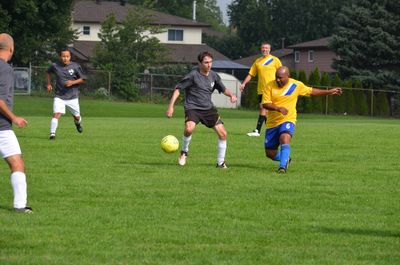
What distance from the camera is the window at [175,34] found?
93.3 m

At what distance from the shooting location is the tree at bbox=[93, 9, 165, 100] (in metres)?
68.4

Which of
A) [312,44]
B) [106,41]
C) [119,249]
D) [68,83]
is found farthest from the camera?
[312,44]

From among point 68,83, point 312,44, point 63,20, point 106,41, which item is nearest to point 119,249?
point 68,83

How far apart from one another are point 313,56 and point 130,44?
91.1ft

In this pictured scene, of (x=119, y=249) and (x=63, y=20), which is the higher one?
(x=63, y=20)

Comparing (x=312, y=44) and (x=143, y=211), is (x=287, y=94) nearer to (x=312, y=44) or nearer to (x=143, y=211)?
(x=143, y=211)

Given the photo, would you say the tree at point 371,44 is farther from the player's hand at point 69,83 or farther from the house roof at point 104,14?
the player's hand at point 69,83

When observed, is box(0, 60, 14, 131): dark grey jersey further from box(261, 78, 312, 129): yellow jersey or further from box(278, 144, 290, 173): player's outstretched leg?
box(261, 78, 312, 129): yellow jersey

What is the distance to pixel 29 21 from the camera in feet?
183

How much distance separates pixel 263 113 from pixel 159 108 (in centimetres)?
2702

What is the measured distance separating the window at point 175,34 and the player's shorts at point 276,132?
3067 inches

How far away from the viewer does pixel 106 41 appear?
69.5 metres

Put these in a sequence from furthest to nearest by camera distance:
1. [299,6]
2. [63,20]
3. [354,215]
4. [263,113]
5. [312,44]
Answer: [299,6], [312,44], [63,20], [263,113], [354,215]

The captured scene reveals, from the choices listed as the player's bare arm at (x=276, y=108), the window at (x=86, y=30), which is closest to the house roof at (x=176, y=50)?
the window at (x=86, y=30)
